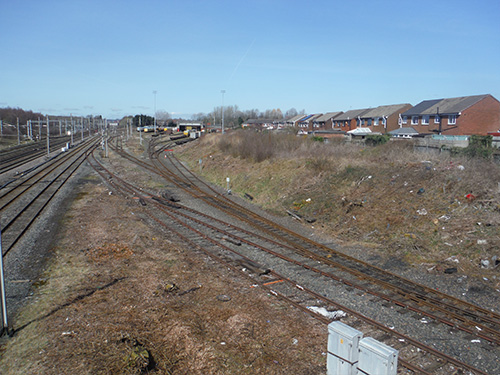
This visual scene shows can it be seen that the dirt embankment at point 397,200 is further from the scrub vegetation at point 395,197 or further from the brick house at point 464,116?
the brick house at point 464,116

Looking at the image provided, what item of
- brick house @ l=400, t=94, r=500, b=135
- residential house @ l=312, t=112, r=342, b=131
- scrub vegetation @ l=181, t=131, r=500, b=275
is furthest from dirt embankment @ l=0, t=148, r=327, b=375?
residential house @ l=312, t=112, r=342, b=131

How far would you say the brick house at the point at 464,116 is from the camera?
43.7 metres

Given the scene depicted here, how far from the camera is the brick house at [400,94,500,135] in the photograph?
143ft

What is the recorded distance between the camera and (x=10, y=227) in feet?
50.8

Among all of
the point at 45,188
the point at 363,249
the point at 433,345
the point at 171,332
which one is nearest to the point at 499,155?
the point at 363,249

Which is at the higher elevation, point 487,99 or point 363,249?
point 487,99

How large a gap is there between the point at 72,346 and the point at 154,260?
4979mm

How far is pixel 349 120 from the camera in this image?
224 feet

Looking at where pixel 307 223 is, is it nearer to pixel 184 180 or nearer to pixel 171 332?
pixel 171 332

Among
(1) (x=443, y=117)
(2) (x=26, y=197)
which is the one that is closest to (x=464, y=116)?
(1) (x=443, y=117)

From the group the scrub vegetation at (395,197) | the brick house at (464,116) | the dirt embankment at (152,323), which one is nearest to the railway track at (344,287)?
the dirt embankment at (152,323)

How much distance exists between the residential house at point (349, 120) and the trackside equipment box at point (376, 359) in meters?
64.4

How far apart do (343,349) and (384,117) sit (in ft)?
189

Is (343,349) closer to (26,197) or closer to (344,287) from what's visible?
(344,287)
